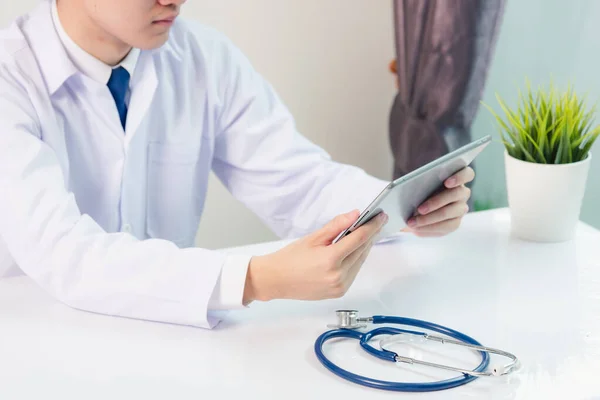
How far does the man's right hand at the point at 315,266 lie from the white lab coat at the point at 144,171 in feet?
0.15

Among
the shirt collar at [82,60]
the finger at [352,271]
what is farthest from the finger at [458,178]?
the shirt collar at [82,60]

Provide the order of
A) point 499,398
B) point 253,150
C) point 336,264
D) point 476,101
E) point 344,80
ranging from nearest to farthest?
point 499,398
point 336,264
point 253,150
point 476,101
point 344,80

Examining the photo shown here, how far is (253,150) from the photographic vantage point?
5.45ft

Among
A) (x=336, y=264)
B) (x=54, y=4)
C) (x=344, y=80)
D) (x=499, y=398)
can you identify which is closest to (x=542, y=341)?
(x=499, y=398)

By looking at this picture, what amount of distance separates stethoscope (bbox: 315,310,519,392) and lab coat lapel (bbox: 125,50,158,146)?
0.59 meters

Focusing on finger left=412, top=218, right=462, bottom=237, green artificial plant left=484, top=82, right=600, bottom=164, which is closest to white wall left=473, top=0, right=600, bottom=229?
green artificial plant left=484, top=82, right=600, bottom=164

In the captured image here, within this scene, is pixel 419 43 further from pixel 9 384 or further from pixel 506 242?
pixel 9 384

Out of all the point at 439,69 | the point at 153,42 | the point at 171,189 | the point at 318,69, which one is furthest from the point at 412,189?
the point at 318,69

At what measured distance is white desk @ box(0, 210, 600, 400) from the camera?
99 centimetres

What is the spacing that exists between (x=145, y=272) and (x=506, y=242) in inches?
25.5

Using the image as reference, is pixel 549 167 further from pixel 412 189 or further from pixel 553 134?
pixel 412 189

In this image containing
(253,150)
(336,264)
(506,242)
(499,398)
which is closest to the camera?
(499,398)

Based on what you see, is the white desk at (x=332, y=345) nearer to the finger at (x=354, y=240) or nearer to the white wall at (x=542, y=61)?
the finger at (x=354, y=240)

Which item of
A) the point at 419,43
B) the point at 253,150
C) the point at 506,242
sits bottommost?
the point at 506,242
